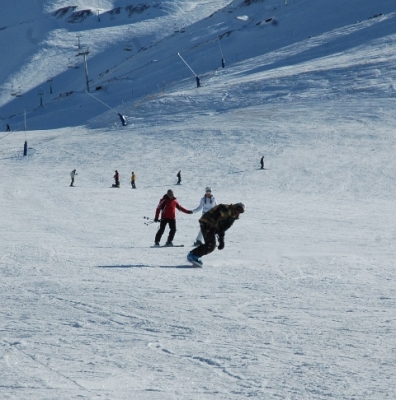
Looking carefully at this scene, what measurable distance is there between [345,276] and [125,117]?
4062 centimetres

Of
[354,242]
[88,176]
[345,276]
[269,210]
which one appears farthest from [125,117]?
[345,276]

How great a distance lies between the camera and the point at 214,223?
11.8 metres

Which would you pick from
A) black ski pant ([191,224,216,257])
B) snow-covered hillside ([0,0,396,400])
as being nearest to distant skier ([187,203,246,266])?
black ski pant ([191,224,216,257])

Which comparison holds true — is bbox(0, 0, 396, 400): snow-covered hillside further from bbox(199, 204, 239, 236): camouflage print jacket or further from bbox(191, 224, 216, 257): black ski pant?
bbox(199, 204, 239, 236): camouflage print jacket

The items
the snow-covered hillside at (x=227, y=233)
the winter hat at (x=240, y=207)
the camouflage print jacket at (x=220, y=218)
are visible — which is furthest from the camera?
the camouflage print jacket at (x=220, y=218)

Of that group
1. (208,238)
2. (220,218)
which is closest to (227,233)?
(208,238)

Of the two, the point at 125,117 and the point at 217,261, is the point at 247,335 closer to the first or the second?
the point at 217,261

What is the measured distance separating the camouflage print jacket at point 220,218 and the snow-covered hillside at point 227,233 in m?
0.68

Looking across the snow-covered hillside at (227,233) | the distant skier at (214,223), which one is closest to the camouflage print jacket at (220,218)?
the distant skier at (214,223)

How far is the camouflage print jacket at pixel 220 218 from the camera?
11562 millimetres

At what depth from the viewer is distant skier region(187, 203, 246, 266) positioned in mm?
11570

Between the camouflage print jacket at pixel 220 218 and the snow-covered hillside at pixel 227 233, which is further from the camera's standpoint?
the camouflage print jacket at pixel 220 218

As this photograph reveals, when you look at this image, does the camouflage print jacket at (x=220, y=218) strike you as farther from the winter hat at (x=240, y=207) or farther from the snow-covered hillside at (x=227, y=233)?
the snow-covered hillside at (x=227, y=233)

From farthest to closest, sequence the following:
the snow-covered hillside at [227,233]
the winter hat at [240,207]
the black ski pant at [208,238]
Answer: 1. the black ski pant at [208,238]
2. the winter hat at [240,207]
3. the snow-covered hillside at [227,233]
